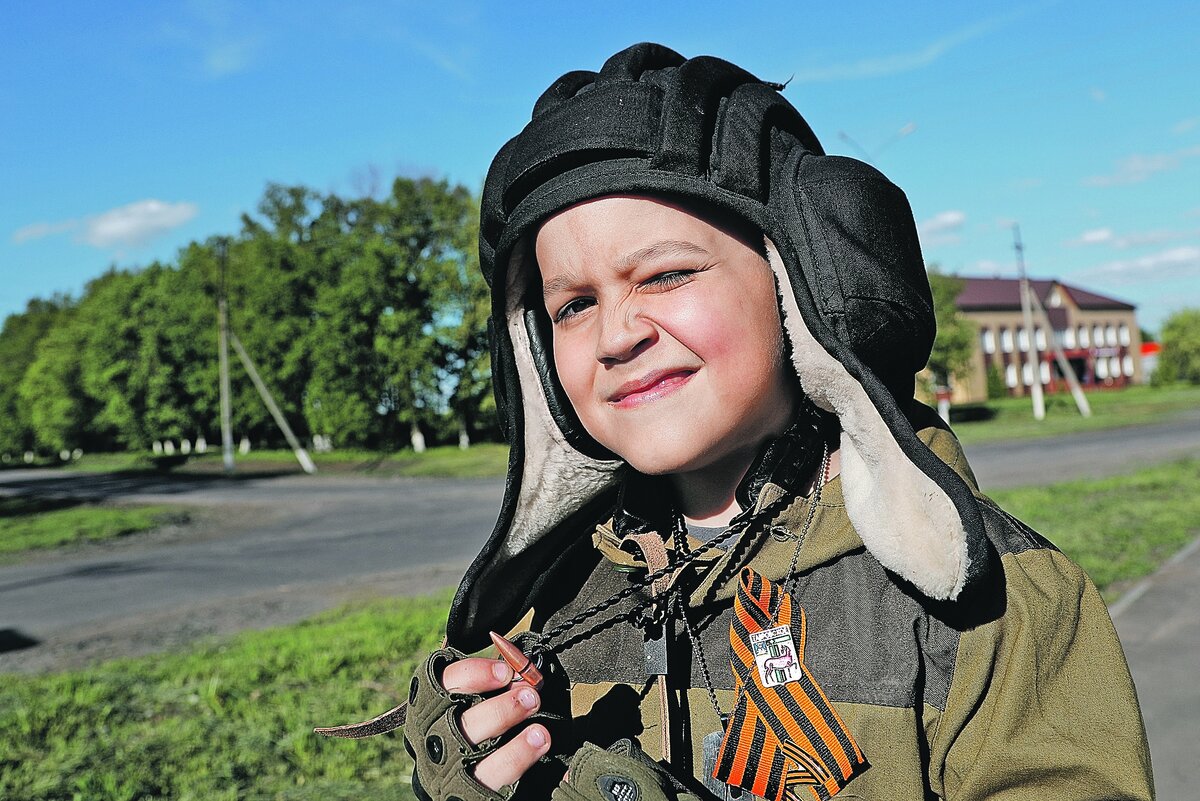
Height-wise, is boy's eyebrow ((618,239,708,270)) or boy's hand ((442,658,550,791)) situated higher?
boy's eyebrow ((618,239,708,270))

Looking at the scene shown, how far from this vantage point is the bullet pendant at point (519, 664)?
1.52m

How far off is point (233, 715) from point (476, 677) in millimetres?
3626

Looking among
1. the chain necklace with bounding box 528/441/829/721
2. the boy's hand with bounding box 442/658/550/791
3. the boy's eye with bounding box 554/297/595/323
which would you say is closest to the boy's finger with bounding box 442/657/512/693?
the boy's hand with bounding box 442/658/550/791

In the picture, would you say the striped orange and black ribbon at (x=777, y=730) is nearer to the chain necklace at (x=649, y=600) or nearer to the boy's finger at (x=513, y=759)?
the chain necklace at (x=649, y=600)

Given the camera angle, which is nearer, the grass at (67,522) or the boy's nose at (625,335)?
the boy's nose at (625,335)

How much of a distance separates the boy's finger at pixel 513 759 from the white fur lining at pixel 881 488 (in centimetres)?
60

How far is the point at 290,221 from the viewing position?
47.9 m

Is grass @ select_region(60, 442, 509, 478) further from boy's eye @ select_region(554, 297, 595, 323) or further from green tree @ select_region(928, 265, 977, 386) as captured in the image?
boy's eye @ select_region(554, 297, 595, 323)

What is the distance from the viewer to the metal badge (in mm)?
1468

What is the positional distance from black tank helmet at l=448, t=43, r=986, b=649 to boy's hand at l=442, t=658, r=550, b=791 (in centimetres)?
59

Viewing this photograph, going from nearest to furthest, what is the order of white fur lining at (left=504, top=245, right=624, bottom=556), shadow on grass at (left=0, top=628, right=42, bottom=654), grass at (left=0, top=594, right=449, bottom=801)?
white fur lining at (left=504, top=245, right=624, bottom=556)
grass at (left=0, top=594, right=449, bottom=801)
shadow on grass at (left=0, top=628, right=42, bottom=654)

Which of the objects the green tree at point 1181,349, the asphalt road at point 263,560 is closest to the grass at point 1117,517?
the asphalt road at point 263,560

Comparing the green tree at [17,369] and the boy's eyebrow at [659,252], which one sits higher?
the green tree at [17,369]

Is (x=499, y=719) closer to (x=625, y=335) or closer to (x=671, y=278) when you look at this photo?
(x=625, y=335)
